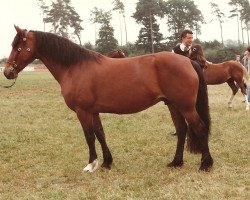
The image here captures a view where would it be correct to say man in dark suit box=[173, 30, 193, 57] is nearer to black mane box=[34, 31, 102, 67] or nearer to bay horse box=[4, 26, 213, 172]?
bay horse box=[4, 26, 213, 172]

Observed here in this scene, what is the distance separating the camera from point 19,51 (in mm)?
6172

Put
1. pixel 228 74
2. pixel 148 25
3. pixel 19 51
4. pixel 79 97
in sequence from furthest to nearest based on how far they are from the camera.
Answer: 1. pixel 148 25
2. pixel 228 74
3. pixel 19 51
4. pixel 79 97

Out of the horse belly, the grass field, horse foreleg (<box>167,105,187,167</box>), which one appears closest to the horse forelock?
the horse belly

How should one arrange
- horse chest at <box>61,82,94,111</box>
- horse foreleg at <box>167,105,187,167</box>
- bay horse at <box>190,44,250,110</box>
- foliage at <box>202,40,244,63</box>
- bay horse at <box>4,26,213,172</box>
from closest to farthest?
bay horse at <box>4,26,213,172</box> → horse chest at <box>61,82,94,111</box> → horse foreleg at <box>167,105,187,167</box> → bay horse at <box>190,44,250,110</box> → foliage at <box>202,40,244,63</box>

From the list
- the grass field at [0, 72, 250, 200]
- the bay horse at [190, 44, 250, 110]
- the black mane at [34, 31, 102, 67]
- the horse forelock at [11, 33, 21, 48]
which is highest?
the horse forelock at [11, 33, 21, 48]

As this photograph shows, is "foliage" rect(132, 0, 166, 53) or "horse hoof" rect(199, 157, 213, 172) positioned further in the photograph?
"foliage" rect(132, 0, 166, 53)

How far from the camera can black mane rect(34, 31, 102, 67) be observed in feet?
20.3

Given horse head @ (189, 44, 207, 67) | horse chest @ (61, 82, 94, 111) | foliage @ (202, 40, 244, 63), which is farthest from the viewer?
foliage @ (202, 40, 244, 63)

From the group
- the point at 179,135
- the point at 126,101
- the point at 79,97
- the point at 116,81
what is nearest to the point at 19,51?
the point at 79,97

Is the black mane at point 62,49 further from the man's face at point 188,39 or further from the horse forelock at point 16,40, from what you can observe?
the man's face at point 188,39

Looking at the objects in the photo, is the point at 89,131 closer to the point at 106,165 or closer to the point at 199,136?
the point at 106,165

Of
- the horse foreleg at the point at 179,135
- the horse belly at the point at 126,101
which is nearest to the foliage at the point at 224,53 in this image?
the horse foreleg at the point at 179,135

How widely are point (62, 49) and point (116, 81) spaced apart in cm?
107

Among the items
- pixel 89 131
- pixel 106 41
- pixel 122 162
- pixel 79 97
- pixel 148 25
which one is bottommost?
pixel 122 162
